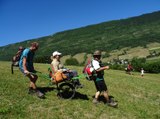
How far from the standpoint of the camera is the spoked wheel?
18234mm

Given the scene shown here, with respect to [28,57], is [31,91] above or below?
below

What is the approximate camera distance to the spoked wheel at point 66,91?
59.8ft

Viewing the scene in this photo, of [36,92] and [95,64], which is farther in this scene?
[36,92]

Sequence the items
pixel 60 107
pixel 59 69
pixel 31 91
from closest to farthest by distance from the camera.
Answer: pixel 60 107 < pixel 31 91 < pixel 59 69

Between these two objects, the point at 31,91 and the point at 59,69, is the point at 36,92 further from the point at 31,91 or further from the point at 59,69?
the point at 59,69

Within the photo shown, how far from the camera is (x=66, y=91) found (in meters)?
18.5

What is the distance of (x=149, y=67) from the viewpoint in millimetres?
112562

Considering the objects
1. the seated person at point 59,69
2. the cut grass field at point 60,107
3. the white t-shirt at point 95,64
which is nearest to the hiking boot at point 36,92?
the cut grass field at point 60,107

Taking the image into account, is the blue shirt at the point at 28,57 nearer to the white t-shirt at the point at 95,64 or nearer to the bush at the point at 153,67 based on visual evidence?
the white t-shirt at the point at 95,64

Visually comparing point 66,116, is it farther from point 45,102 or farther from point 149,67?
point 149,67

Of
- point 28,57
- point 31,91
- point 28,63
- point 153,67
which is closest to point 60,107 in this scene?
point 31,91

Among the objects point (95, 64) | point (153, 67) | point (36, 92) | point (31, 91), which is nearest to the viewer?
point (95, 64)

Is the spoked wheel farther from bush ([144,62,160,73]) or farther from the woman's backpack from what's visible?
bush ([144,62,160,73])

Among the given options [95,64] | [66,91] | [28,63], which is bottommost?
[66,91]
